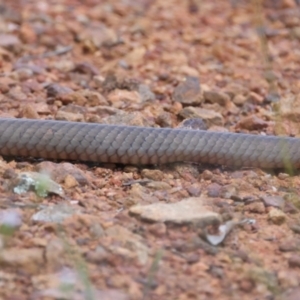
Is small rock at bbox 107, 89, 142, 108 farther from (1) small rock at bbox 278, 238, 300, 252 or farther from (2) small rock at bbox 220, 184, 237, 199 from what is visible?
(1) small rock at bbox 278, 238, 300, 252

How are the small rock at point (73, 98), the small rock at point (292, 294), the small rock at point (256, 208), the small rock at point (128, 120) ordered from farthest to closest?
the small rock at point (73, 98)
the small rock at point (128, 120)
the small rock at point (256, 208)
the small rock at point (292, 294)

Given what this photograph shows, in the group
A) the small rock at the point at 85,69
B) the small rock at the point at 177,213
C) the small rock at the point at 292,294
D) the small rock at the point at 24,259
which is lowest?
the small rock at the point at 85,69

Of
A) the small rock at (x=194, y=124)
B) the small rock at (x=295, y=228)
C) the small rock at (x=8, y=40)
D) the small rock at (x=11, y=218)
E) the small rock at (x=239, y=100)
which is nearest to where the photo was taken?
the small rock at (x=11, y=218)

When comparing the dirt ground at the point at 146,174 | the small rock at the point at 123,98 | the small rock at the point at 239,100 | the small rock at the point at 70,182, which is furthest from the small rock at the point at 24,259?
the small rock at the point at 239,100

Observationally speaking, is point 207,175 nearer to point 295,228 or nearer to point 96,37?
point 295,228

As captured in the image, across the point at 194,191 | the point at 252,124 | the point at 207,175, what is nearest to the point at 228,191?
the point at 194,191

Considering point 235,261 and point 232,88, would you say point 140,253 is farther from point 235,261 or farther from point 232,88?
point 232,88

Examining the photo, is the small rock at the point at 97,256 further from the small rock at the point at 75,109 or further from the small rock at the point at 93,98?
the small rock at the point at 93,98
